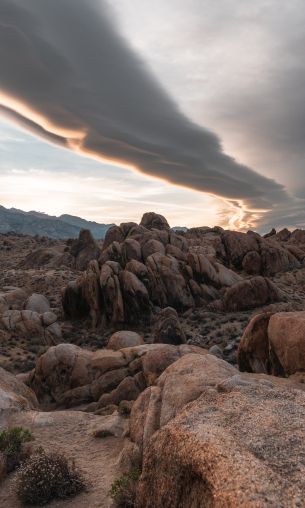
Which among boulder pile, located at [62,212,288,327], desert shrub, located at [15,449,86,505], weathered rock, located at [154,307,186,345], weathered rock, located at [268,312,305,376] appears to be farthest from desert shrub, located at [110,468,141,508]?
boulder pile, located at [62,212,288,327]

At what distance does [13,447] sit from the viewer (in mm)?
12812

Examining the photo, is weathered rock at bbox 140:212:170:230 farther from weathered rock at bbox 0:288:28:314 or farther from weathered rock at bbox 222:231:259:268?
weathered rock at bbox 0:288:28:314

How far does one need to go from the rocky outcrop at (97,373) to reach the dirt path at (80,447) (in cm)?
446

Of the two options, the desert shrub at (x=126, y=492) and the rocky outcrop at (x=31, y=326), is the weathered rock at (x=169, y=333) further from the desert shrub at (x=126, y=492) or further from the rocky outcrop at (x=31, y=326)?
the desert shrub at (x=126, y=492)

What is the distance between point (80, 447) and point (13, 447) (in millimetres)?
2642

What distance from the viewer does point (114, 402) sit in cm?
2148

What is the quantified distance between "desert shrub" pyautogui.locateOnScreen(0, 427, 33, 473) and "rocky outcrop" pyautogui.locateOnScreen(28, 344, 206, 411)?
8.24m

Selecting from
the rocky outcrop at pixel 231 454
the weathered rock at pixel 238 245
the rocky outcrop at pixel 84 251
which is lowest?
the rocky outcrop at pixel 231 454

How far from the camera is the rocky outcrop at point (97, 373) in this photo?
2166 centimetres

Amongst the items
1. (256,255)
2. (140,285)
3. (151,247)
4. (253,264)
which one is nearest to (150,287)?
(140,285)

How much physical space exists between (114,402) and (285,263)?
1892 inches

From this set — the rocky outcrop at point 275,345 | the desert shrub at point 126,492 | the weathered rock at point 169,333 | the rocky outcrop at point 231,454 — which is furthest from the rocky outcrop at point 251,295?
the desert shrub at point 126,492

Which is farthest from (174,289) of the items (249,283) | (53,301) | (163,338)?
(53,301)

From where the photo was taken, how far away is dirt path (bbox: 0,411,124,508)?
404 inches
